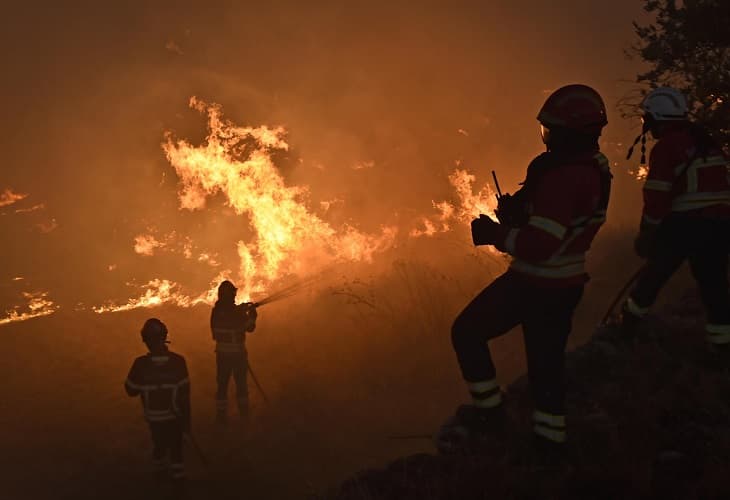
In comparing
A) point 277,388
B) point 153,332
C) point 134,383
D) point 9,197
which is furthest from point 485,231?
point 9,197

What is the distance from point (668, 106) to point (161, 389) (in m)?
5.85

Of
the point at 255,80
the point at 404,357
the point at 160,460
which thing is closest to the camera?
the point at 160,460

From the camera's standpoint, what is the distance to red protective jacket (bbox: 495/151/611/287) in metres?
3.56

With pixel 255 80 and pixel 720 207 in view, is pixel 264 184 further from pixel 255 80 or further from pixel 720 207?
pixel 720 207

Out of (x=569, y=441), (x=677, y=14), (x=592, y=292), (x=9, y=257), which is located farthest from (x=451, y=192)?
(x=569, y=441)

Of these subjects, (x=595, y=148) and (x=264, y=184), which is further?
(x=264, y=184)

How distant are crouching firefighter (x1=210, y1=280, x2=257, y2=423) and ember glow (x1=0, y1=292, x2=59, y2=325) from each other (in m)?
6.84

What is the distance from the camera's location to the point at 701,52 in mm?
9633

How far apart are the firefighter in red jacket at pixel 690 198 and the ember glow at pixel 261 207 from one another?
11485 mm

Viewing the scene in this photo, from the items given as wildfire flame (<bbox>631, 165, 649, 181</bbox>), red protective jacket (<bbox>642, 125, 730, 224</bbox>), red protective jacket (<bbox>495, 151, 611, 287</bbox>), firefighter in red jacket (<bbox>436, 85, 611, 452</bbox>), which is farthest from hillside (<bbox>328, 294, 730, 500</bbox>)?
wildfire flame (<bbox>631, 165, 649, 181</bbox>)

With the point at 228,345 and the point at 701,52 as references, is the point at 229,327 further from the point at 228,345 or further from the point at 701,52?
the point at 701,52

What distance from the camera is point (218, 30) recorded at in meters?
22.0

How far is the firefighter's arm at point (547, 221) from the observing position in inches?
140

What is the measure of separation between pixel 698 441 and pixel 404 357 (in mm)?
8141
